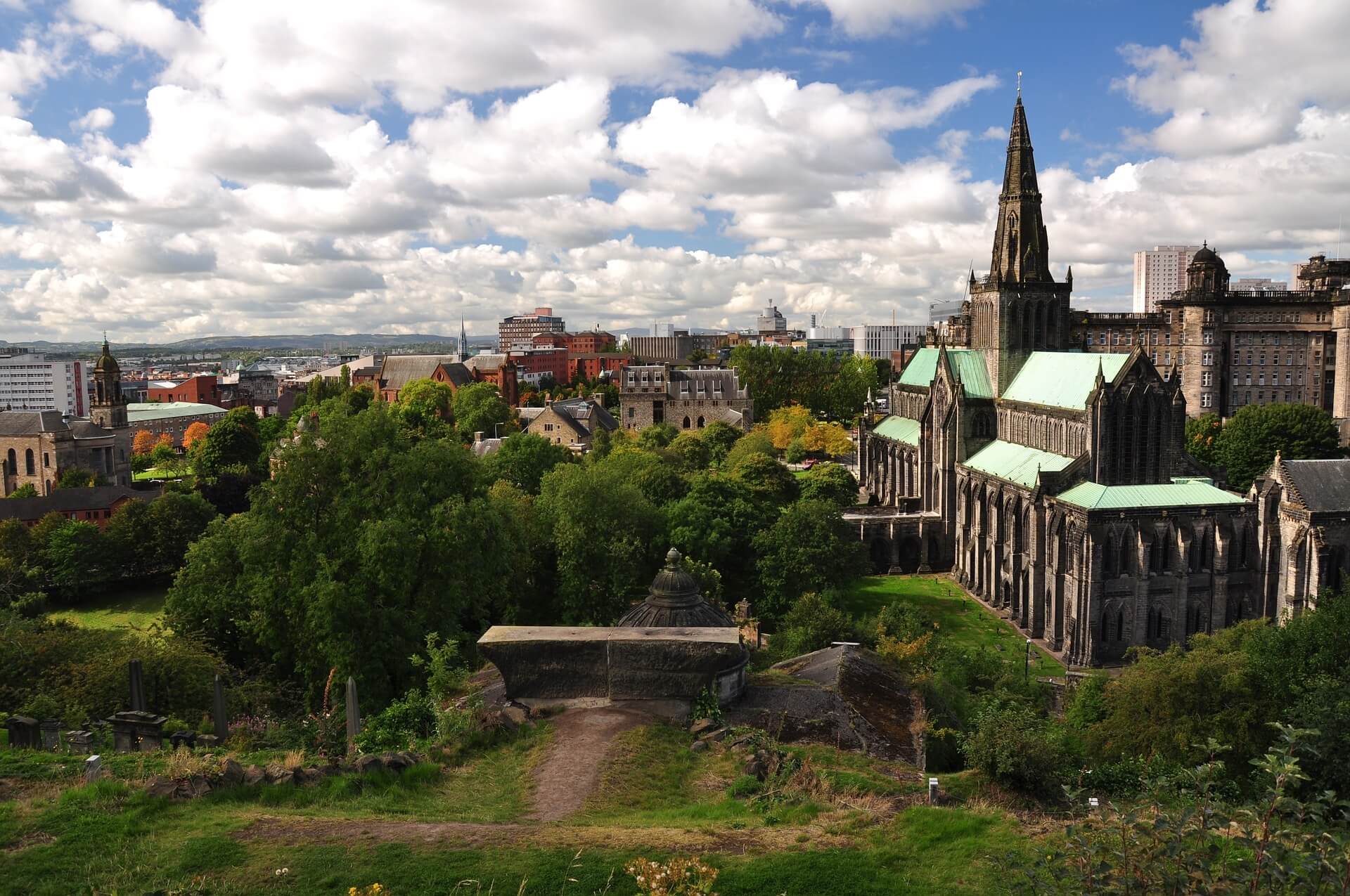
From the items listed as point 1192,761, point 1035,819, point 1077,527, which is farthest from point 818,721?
point 1077,527

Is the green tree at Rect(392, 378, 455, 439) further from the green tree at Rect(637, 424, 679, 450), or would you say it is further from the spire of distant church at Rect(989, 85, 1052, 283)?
the spire of distant church at Rect(989, 85, 1052, 283)

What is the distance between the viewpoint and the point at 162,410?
143375 millimetres

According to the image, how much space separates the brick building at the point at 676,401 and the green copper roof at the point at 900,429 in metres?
20.8

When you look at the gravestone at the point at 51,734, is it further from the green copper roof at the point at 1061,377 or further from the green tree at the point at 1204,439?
the green tree at the point at 1204,439

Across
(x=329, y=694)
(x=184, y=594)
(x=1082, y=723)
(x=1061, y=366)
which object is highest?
(x=1061, y=366)

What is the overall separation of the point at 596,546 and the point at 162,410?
407ft

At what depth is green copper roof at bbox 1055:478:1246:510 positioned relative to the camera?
45406 mm

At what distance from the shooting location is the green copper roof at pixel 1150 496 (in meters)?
45.4

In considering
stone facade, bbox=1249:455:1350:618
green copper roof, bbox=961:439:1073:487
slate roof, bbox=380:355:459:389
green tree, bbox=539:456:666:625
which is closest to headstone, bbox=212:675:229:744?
green tree, bbox=539:456:666:625

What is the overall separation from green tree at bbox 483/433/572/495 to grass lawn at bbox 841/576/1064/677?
20.6 metres

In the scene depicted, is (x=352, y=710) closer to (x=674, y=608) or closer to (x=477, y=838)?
(x=674, y=608)

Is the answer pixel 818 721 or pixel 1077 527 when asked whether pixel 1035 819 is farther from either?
pixel 1077 527

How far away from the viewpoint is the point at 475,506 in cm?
3114

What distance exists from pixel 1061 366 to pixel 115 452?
77.5 metres
